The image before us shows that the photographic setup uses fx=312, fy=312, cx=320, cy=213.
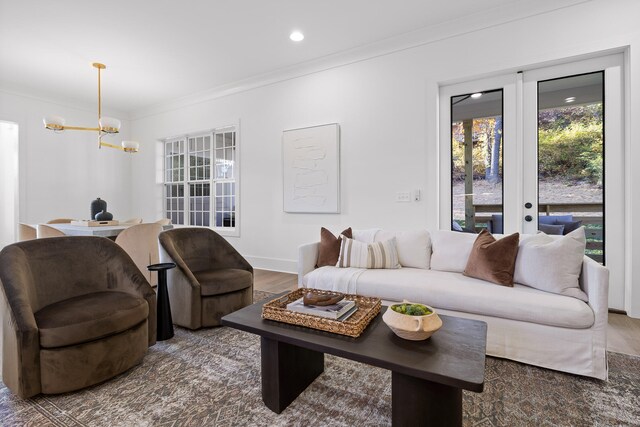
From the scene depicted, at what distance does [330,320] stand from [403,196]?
2489 mm

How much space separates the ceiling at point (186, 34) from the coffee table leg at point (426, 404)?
3.26 m

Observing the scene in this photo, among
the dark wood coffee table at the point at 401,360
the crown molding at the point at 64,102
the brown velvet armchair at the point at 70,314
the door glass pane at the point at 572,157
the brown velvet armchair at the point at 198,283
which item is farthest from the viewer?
the crown molding at the point at 64,102

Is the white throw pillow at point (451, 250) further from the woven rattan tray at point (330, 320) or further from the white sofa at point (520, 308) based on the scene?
the woven rattan tray at point (330, 320)

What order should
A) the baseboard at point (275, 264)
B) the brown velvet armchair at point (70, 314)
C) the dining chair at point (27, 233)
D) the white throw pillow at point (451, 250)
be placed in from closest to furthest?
the brown velvet armchair at point (70, 314) < the white throw pillow at point (451, 250) < the dining chair at point (27, 233) < the baseboard at point (275, 264)

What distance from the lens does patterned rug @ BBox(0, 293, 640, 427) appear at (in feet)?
4.82

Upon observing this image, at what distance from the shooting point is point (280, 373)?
1527mm

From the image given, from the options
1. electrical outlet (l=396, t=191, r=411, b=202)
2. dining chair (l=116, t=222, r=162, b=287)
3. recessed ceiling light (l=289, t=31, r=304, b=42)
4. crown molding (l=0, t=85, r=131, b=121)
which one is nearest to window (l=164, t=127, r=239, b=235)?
crown molding (l=0, t=85, r=131, b=121)

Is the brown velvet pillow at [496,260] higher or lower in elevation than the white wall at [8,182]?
lower

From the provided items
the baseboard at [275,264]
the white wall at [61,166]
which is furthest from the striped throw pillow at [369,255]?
the white wall at [61,166]

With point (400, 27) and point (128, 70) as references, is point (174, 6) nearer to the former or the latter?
point (128, 70)

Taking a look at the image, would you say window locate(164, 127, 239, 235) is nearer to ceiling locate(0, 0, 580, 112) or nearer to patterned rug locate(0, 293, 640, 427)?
ceiling locate(0, 0, 580, 112)

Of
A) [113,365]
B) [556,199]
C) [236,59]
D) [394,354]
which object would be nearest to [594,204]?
[556,199]

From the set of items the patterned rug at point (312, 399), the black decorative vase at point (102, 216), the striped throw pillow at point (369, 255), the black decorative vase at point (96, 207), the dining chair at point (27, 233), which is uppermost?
the black decorative vase at point (96, 207)

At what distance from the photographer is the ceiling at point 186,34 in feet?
10.1
